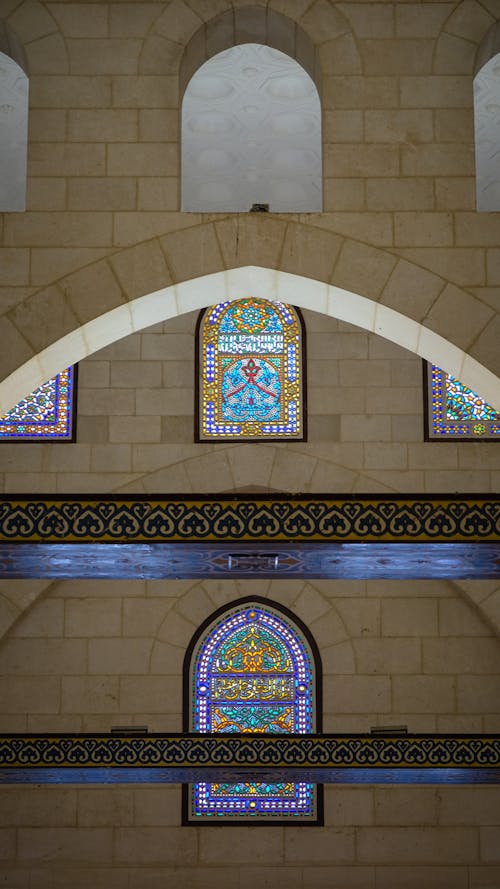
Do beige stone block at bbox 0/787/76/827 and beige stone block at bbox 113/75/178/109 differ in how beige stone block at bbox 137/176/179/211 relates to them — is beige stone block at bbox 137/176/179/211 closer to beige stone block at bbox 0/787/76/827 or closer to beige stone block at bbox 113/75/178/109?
beige stone block at bbox 113/75/178/109

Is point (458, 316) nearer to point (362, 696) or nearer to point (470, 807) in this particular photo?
point (362, 696)

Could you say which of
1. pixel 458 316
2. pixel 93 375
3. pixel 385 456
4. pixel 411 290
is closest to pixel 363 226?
pixel 411 290

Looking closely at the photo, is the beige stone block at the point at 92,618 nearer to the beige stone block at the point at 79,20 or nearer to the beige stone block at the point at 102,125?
the beige stone block at the point at 102,125

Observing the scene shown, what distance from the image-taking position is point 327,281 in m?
6.54

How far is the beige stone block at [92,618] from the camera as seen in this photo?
11.8m

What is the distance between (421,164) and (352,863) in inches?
283

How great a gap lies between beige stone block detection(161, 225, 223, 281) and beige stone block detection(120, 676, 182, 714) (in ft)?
19.8

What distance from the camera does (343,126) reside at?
21.8 ft

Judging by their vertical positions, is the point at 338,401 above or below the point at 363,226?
above

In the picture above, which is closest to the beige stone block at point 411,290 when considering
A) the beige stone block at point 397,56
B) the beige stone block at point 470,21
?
the beige stone block at point 397,56

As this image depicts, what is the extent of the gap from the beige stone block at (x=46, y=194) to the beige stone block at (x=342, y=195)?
4.42 feet

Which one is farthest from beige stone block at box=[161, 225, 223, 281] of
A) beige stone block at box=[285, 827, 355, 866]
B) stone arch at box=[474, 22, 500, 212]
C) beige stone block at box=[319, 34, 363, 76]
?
beige stone block at box=[285, 827, 355, 866]

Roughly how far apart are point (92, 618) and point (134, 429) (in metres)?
1.80

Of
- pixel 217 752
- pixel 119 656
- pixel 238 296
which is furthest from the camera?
pixel 119 656
